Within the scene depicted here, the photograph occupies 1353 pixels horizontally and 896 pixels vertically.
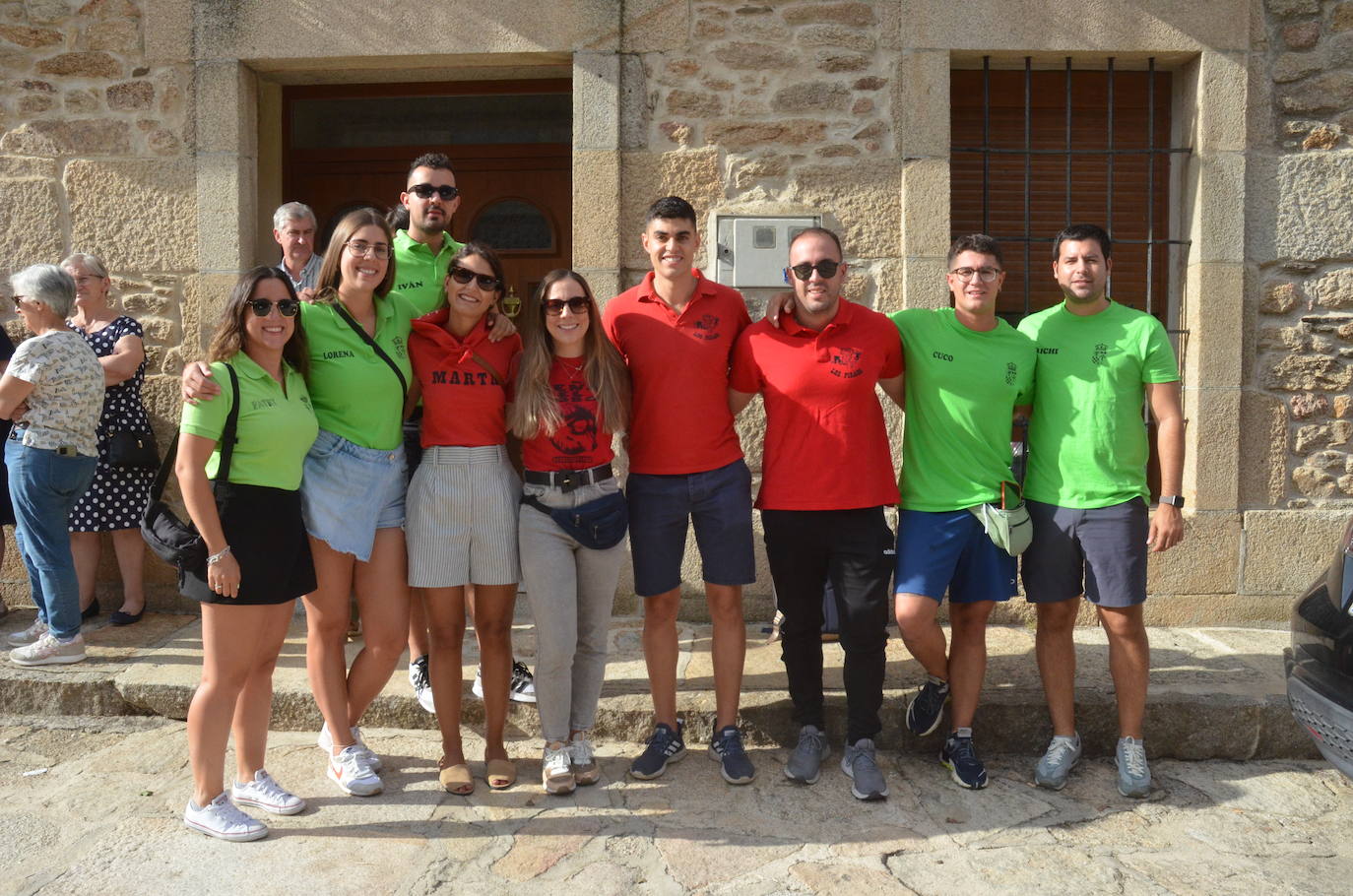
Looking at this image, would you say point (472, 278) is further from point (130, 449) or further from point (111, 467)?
point (111, 467)

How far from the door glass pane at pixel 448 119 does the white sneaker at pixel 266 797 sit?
377 centimetres

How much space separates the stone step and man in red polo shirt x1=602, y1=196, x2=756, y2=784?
417 mm

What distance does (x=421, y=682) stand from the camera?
4125 mm

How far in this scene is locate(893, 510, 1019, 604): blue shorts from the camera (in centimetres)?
360

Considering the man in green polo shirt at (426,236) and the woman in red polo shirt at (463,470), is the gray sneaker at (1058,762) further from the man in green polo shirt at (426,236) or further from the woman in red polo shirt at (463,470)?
the man in green polo shirt at (426,236)

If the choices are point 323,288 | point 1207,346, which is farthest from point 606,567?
point 1207,346

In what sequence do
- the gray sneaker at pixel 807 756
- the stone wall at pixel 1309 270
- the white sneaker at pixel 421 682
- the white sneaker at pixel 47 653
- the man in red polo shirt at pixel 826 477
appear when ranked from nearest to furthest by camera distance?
the man in red polo shirt at pixel 826 477 < the gray sneaker at pixel 807 756 < the white sneaker at pixel 421 682 < the white sneaker at pixel 47 653 < the stone wall at pixel 1309 270

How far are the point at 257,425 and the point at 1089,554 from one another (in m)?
Result: 2.61

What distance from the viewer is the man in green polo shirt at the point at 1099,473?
140 inches

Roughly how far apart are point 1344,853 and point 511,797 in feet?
8.20

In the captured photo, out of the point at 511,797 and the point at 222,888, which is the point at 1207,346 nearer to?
the point at 511,797

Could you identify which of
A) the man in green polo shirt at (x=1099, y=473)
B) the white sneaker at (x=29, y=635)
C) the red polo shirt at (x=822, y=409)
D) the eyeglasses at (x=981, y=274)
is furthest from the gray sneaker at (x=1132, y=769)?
the white sneaker at (x=29, y=635)

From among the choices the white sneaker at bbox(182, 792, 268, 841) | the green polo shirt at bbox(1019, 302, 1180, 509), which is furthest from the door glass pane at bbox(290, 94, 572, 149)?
the white sneaker at bbox(182, 792, 268, 841)

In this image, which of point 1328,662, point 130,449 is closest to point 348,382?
point 130,449
